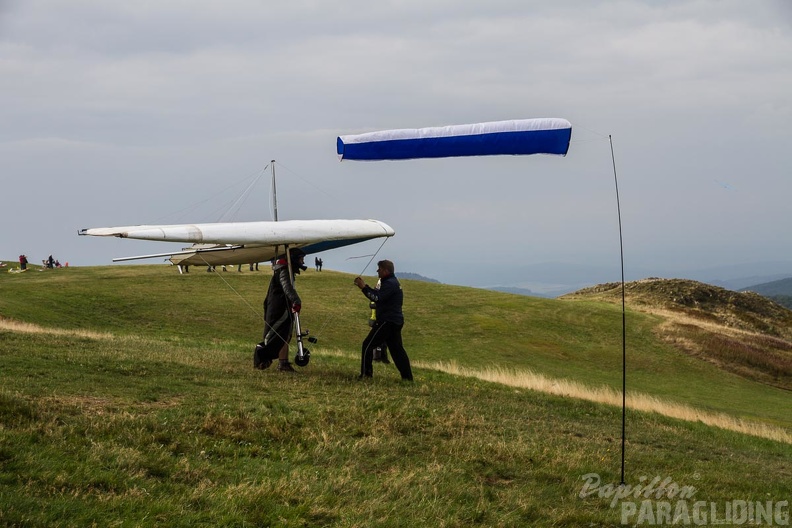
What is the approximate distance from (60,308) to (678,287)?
47711 mm

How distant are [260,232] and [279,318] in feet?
6.68

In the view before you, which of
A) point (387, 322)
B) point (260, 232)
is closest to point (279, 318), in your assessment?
point (260, 232)

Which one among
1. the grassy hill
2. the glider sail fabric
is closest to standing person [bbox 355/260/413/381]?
the grassy hill

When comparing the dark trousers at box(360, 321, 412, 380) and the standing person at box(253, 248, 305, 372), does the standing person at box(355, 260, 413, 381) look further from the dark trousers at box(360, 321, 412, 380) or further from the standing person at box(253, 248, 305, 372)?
the standing person at box(253, 248, 305, 372)

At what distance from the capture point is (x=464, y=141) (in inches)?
577

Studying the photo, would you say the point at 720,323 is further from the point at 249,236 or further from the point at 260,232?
the point at 249,236

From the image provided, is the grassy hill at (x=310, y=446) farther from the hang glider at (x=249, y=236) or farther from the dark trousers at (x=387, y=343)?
the hang glider at (x=249, y=236)

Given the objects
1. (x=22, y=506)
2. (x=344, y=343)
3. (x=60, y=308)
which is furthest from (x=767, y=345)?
(x=22, y=506)

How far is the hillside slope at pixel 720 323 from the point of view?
42031 mm

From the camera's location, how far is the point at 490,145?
1435 cm

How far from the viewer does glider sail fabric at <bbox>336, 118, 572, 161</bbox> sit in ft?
45.1

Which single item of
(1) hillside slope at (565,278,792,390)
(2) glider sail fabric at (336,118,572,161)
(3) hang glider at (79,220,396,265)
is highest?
(2) glider sail fabric at (336,118,572,161)

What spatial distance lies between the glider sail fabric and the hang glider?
1.86 metres

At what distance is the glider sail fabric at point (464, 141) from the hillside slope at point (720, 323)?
31405 mm
